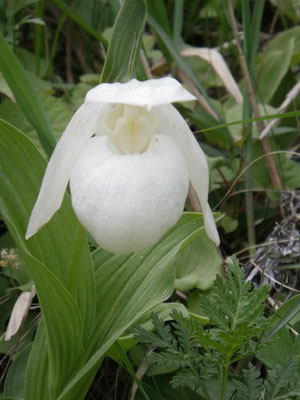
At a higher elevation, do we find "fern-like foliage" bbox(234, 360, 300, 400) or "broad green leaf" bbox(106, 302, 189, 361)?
"fern-like foliage" bbox(234, 360, 300, 400)

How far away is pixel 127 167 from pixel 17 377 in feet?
2.17

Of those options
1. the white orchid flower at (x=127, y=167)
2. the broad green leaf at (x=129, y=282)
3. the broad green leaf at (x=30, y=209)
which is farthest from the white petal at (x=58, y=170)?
the broad green leaf at (x=129, y=282)

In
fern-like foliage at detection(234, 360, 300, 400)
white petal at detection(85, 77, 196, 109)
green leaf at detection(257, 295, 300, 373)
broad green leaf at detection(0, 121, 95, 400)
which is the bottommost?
green leaf at detection(257, 295, 300, 373)

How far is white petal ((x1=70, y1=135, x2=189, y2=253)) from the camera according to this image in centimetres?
77

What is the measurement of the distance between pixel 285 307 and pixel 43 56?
1.84m

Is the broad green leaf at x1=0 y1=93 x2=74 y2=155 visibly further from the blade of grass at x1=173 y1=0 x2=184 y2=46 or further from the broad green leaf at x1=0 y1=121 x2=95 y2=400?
the broad green leaf at x1=0 y1=121 x2=95 y2=400

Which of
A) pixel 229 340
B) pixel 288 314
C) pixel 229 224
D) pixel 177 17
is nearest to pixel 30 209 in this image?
pixel 229 340

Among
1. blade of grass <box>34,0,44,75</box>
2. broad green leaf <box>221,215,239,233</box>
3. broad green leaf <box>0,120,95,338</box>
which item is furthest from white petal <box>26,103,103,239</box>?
blade of grass <box>34,0,44,75</box>

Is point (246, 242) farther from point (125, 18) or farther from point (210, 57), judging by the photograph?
point (125, 18)

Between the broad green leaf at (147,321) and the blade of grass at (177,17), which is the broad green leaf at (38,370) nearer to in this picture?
the broad green leaf at (147,321)

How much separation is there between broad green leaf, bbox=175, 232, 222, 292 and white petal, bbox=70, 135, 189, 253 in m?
0.62

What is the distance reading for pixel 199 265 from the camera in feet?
4.92

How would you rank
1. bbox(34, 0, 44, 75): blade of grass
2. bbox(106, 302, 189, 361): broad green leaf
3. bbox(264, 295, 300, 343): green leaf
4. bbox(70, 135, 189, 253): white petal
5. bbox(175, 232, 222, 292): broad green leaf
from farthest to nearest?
bbox(34, 0, 44, 75): blade of grass
bbox(175, 232, 222, 292): broad green leaf
bbox(106, 302, 189, 361): broad green leaf
bbox(264, 295, 300, 343): green leaf
bbox(70, 135, 189, 253): white petal

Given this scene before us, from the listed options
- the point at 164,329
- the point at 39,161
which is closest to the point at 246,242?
the point at 164,329
